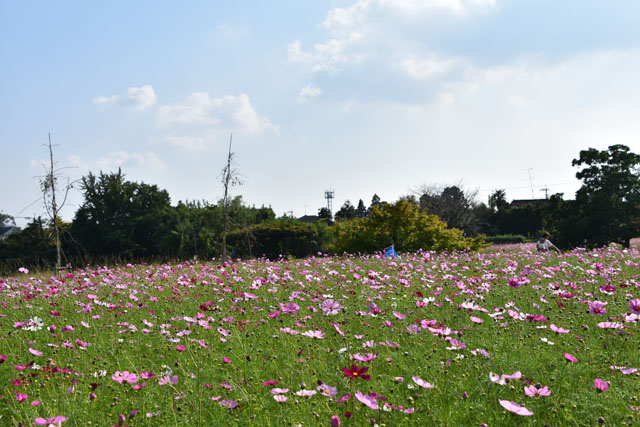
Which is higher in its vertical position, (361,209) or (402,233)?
(361,209)

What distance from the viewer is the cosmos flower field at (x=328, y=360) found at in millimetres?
2395

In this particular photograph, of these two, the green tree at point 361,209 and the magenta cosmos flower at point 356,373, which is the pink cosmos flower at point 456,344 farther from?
the green tree at point 361,209

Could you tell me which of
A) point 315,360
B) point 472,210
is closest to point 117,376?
point 315,360

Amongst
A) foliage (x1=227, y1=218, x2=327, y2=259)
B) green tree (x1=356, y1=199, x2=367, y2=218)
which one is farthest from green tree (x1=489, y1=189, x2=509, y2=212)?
foliage (x1=227, y1=218, x2=327, y2=259)

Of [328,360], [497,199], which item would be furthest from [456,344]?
[497,199]

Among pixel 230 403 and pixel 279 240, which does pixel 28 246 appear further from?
pixel 230 403

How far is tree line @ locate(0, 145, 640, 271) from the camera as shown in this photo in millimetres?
16547

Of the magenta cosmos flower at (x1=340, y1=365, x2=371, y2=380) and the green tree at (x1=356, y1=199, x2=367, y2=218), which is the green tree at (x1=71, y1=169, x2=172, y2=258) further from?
the green tree at (x1=356, y1=199, x2=367, y2=218)

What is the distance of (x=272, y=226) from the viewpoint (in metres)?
21.6

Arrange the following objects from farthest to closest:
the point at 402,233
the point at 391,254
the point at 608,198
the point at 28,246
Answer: the point at 28,246 < the point at 608,198 < the point at 402,233 < the point at 391,254

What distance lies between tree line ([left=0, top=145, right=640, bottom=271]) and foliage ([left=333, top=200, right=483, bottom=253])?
0.12 ft

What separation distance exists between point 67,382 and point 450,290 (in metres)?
4.34

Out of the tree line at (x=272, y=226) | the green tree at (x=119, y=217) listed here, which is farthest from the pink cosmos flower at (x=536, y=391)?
the green tree at (x=119, y=217)

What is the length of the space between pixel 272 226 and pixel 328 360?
18343 millimetres
